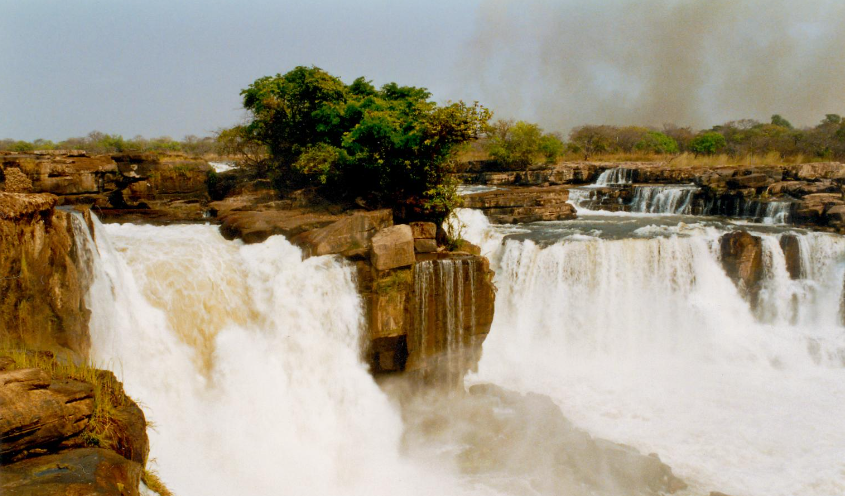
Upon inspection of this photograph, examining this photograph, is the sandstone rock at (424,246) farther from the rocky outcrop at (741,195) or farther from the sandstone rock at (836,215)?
Answer: the sandstone rock at (836,215)

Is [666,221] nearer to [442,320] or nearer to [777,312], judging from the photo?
[777,312]

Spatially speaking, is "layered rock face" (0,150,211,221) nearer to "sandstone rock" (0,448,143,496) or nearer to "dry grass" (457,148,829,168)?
"sandstone rock" (0,448,143,496)

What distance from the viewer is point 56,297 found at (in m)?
6.24

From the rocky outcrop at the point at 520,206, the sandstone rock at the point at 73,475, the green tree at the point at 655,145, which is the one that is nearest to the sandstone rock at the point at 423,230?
the rocky outcrop at the point at 520,206

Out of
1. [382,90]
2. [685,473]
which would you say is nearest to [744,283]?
[685,473]

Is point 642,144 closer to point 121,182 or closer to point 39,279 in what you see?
point 121,182

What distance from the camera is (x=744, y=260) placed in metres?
13.2

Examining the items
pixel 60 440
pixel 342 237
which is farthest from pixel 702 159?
pixel 60 440

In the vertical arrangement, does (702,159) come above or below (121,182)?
above

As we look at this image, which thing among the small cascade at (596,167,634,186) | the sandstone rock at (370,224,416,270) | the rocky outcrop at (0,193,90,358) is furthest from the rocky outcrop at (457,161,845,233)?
the rocky outcrop at (0,193,90,358)

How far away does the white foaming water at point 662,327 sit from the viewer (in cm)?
1109

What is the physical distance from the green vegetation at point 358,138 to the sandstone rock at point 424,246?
739mm

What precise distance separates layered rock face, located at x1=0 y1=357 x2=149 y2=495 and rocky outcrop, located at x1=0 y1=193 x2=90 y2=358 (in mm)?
1093

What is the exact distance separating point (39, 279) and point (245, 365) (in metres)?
3.16
